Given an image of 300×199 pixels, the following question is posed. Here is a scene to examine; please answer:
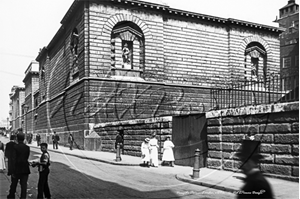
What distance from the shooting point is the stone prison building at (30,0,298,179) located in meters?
28.9

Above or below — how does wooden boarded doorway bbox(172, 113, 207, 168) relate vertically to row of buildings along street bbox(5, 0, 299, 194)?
below

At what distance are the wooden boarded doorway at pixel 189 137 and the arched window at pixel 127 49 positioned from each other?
47.3 feet

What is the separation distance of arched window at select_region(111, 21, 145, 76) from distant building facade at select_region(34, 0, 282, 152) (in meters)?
0.09

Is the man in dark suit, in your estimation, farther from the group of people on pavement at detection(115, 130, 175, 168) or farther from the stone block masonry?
the group of people on pavement at detection(115, 130, 175, 168)

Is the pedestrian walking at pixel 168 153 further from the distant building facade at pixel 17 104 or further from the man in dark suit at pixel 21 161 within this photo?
the distant building facade at pixel 17 104

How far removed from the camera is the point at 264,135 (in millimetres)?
9453

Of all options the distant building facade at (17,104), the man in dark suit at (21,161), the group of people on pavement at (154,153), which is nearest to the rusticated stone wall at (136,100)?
the group of people on pavement at (154,153)

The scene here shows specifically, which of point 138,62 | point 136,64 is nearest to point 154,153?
point 136,64

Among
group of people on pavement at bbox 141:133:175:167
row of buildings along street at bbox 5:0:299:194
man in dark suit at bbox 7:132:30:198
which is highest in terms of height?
row of buildings along street at bbox 5:0:299:194

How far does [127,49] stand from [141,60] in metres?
1.65

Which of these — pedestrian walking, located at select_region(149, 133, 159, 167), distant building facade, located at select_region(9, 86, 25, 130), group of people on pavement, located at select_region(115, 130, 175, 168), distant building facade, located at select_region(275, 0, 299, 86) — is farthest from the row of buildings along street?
distant building facade, located at select_region(9, 86, 25, 130)

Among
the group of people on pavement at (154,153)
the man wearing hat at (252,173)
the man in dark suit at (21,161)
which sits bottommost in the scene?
the group of people on pavement at (154,153)

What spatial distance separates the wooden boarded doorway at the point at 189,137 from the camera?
14.3 m

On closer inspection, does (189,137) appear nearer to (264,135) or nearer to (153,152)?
(153,152)
